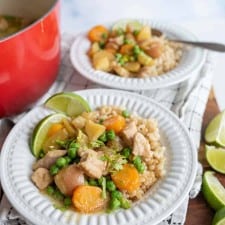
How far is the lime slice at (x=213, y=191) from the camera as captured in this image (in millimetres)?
1349

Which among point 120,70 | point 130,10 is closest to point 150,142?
point 120,70

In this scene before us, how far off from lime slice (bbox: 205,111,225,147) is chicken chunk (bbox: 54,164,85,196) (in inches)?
19.0

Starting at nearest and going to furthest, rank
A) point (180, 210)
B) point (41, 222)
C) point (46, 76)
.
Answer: point (41, 222)
point (180, 210)
point (46, 76)

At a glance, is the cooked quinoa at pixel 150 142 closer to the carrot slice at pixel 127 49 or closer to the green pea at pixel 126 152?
the green pea at pixel 126 152

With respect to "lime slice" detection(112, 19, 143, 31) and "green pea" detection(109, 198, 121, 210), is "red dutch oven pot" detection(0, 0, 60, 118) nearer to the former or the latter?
"lime slice" detection(112, 19, 143, 31)

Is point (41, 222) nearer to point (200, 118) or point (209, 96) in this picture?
point (200, 118)

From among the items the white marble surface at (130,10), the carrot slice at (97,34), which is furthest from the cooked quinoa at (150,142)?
the white marble surface at (130,10)

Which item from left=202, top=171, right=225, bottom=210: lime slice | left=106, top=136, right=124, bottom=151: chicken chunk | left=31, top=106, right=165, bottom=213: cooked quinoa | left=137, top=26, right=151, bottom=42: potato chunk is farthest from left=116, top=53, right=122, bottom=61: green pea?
left=202, top=171, right=225, bottom=210: lime slice

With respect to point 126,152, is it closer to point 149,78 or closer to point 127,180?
point 127,180

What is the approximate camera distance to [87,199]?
1256 millimetres

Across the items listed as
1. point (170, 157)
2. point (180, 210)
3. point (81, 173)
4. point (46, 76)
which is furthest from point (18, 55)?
point (180, 210)

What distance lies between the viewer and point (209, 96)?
68.9 inches

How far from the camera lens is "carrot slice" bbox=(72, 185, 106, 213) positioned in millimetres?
1249

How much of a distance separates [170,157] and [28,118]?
1.48ft
